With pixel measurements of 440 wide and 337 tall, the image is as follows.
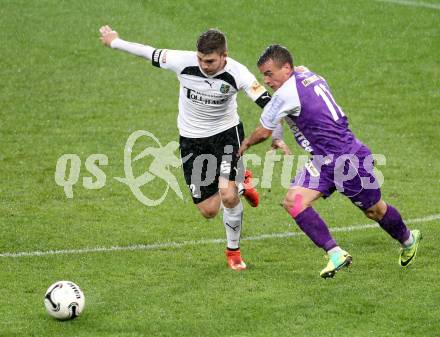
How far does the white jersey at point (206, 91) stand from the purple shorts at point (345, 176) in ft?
3.49

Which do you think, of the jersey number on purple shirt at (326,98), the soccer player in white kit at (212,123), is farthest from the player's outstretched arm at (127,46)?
the jersey number on purple shirt at (326,98)

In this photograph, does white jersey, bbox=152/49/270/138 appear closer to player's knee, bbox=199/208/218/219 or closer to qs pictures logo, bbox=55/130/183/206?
player's knee, bbox=199/208/218/219

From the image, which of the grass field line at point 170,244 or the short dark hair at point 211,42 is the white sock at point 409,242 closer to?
the grass field line at point 170,244

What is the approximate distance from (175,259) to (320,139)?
261 centimetres

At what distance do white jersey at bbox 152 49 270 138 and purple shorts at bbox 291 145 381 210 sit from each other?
1062 mm

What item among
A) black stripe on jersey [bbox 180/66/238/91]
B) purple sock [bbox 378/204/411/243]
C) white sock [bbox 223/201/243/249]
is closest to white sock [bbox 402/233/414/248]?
purple sock [bbox 378/204/411/243]

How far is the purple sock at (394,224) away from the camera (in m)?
11.2

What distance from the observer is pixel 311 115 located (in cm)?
1076

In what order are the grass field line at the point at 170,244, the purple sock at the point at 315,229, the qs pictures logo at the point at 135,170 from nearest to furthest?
the purple sock at the point at 315,229, the grass field line at the point at 170,244, the qs pictures logo at the point at 135,170

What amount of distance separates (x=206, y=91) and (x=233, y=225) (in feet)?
5.36

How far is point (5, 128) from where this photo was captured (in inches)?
734

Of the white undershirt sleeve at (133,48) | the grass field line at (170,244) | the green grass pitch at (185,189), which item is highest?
the white undershirt sleeve at (133,48)

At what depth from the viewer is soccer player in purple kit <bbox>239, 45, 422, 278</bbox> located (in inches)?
421

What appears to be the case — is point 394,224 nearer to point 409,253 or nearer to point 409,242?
point 409,242
